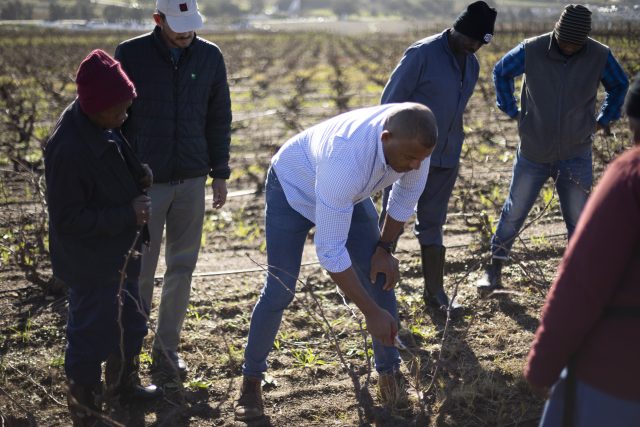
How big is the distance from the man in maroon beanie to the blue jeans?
7.68ft

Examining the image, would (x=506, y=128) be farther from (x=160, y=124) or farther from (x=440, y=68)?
(x=160, y=124)

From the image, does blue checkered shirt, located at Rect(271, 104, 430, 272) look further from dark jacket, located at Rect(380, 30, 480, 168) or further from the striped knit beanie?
the striped knit beanie

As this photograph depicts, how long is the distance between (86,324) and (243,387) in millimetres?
814

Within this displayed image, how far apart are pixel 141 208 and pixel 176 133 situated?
671mm

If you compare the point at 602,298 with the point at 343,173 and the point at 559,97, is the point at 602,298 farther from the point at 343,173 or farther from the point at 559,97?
the point at 559,97

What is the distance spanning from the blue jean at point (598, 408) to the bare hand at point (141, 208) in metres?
1.77

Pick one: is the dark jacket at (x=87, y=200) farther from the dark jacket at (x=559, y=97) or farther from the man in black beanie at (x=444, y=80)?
the dark jacket at (x=559, y=97)

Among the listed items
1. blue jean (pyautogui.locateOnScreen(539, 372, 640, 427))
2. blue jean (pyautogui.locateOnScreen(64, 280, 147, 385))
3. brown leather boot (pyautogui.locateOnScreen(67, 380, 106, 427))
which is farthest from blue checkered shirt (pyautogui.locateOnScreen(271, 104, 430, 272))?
brown leather boot (pyautogui.locateOnScreen(67, 380, 106, 427))

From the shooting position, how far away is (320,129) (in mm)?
2953

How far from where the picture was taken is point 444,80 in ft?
13.3

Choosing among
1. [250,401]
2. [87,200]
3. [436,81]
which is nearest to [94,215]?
[87,200]

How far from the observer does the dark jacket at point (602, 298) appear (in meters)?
1.71

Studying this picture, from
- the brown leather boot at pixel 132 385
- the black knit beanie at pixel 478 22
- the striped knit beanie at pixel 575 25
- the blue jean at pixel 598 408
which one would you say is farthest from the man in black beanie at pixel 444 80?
the blue jean at pixel 598 408

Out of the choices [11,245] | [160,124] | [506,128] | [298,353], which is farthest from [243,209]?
[506,128]
